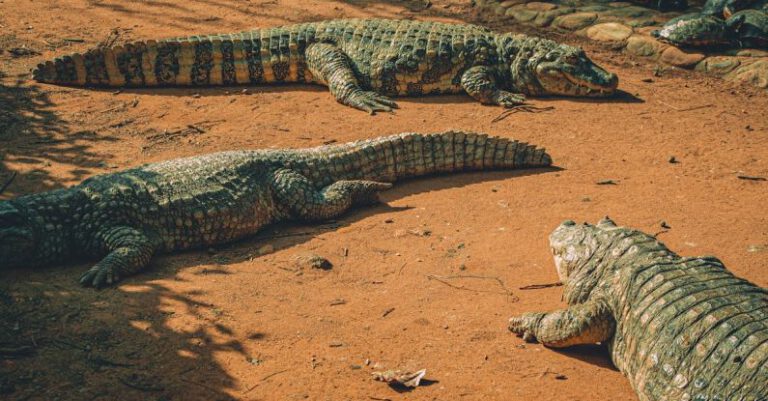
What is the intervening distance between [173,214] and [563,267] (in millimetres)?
3073

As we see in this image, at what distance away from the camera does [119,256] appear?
555 centimetres

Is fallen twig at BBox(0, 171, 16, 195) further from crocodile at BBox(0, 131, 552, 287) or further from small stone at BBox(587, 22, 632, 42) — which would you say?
small stone at BBox(587, 22, 632, 42)

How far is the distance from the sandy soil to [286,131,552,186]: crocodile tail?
0.60 feet

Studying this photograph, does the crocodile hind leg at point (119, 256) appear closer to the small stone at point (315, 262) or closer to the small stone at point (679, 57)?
the small stone at point (315, 262)

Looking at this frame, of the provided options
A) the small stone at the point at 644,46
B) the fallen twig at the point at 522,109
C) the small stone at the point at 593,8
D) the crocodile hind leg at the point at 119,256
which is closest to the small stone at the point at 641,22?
the small stone at the point at 644,46

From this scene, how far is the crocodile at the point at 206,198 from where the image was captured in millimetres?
5648

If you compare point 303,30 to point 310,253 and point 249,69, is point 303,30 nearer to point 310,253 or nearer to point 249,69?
point 249,69

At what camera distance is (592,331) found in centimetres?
447

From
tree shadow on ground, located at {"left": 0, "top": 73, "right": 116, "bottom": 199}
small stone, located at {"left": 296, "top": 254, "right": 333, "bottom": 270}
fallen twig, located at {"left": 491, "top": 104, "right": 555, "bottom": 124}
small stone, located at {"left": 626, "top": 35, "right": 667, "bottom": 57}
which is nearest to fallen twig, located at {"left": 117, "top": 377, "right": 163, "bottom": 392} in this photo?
small stone, located at {"left": 296, "top": 254, "right": 333, "bottom": 270}

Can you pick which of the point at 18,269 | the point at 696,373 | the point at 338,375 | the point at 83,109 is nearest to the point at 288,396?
the point at 338,375

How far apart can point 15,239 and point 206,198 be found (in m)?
1.44

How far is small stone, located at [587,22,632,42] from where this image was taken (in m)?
11.9

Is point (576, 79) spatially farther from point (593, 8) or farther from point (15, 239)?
point (15, 239)

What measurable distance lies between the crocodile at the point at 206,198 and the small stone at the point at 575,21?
576cm
